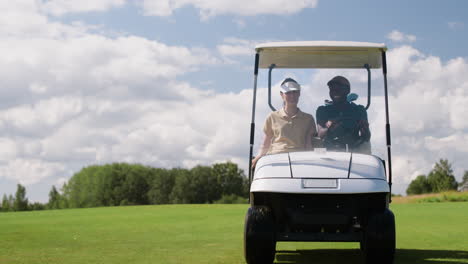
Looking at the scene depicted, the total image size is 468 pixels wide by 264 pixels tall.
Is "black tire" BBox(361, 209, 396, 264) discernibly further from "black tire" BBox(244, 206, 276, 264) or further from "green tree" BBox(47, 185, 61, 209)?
"green tree" BBox(47, 185, 61, 209)

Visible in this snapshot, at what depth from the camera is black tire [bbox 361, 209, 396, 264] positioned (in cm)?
676

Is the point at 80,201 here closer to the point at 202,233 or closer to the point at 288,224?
the point at 202,233

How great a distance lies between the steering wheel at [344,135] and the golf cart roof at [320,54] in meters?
0.93

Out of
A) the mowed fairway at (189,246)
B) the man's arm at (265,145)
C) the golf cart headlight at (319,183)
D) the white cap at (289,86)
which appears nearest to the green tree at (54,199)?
the mowed fairway at (189,246)

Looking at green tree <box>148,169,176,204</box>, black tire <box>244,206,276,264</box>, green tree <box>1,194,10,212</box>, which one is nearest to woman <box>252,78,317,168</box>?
black tire <box>244,206,276,264</box>

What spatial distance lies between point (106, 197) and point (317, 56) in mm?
91087

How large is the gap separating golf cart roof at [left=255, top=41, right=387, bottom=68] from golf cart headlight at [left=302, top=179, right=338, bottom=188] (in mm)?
2207

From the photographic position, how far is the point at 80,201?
96562 millimetres

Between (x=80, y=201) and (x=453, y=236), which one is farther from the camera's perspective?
(x=80, y=201)

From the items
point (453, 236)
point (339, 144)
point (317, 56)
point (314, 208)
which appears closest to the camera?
point (314, 208)

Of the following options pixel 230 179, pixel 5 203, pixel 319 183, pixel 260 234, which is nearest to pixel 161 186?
pixel 230 179

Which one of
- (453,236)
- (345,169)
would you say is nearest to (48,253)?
(345,169)

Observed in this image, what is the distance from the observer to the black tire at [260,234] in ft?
22.5

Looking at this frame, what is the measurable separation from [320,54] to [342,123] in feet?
3.57
